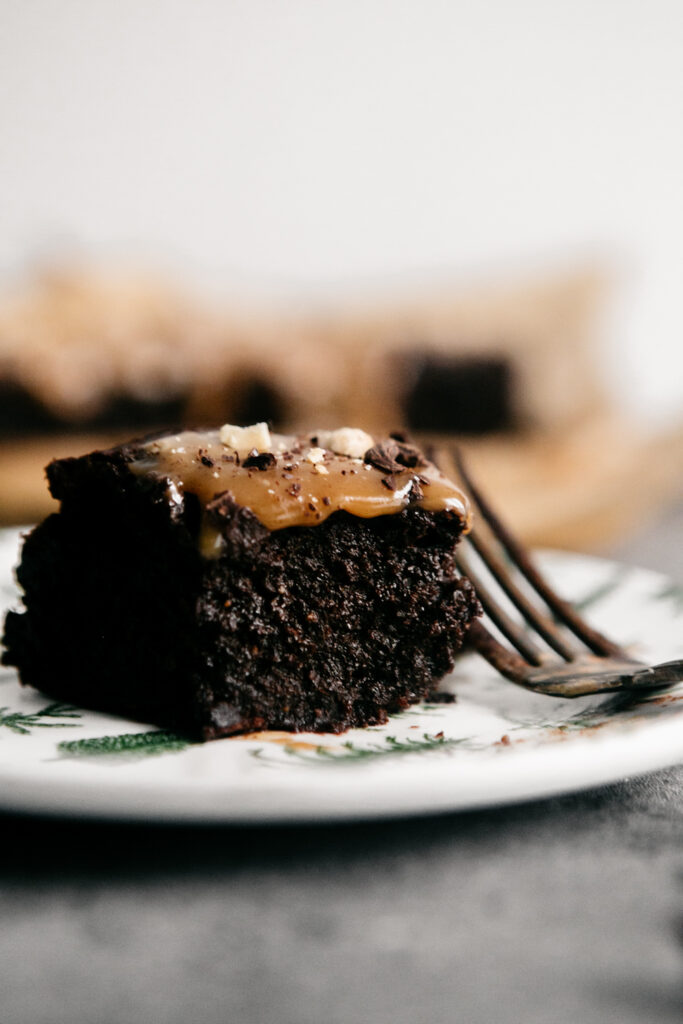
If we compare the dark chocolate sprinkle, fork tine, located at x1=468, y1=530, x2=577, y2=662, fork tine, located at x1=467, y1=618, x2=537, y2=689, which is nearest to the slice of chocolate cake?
the dark chocolate sprinkle

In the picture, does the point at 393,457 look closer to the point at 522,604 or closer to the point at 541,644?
the point at 522,604

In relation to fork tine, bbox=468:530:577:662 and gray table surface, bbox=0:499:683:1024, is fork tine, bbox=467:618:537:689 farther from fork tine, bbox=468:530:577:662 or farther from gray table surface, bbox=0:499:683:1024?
gray table surface, bbox=0:499:683:1024

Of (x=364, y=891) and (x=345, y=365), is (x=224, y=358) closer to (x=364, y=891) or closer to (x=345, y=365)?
(x=345, y=365)

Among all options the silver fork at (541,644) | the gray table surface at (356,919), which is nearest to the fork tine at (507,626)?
the silver fork at (541,644)

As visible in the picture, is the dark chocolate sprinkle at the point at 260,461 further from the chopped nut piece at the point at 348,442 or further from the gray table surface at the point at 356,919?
the gray table surface at the point at 356,919

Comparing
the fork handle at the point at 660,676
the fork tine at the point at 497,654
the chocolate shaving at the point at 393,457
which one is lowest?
the fork tine at the point at 497,654
